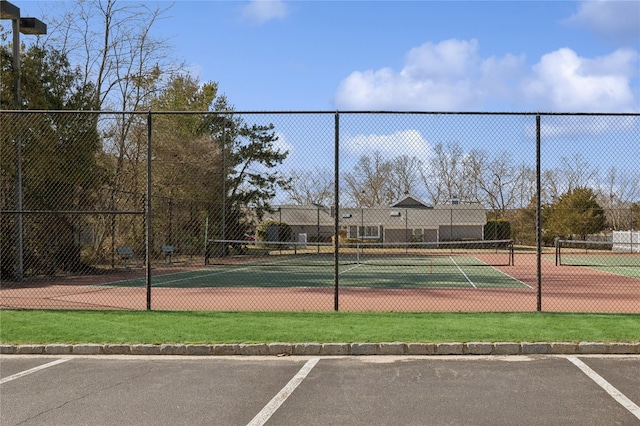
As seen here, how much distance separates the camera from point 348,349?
8.00 meters

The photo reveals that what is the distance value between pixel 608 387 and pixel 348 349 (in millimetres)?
3141

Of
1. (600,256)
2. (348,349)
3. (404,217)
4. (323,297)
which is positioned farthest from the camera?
(404,217)

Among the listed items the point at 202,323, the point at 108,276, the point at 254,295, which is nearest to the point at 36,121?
the point at 108,276

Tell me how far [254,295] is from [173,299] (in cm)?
211

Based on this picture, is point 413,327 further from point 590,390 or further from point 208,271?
point 208,271

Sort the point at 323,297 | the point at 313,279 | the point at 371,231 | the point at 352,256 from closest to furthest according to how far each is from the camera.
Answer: the point at 323,297 → the point at 313,279 → the point at 352,256 → the point at 371,231

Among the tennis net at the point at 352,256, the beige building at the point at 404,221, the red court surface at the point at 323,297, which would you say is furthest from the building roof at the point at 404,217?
the red court surface at the point at 323,297

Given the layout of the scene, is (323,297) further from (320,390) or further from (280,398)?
→ (280,398)

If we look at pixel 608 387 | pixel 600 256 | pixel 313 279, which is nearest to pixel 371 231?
pixel 600 256

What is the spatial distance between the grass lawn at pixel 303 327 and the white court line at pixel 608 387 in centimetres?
90

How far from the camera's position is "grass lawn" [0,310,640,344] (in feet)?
27.6

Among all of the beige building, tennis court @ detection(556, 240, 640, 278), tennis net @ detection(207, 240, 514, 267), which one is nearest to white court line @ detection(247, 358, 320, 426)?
tennis net @ detection(207, 240, 514, 267)

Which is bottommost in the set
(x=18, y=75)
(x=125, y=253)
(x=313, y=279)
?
(x=313, y=279)

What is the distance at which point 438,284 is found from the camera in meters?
19.1
